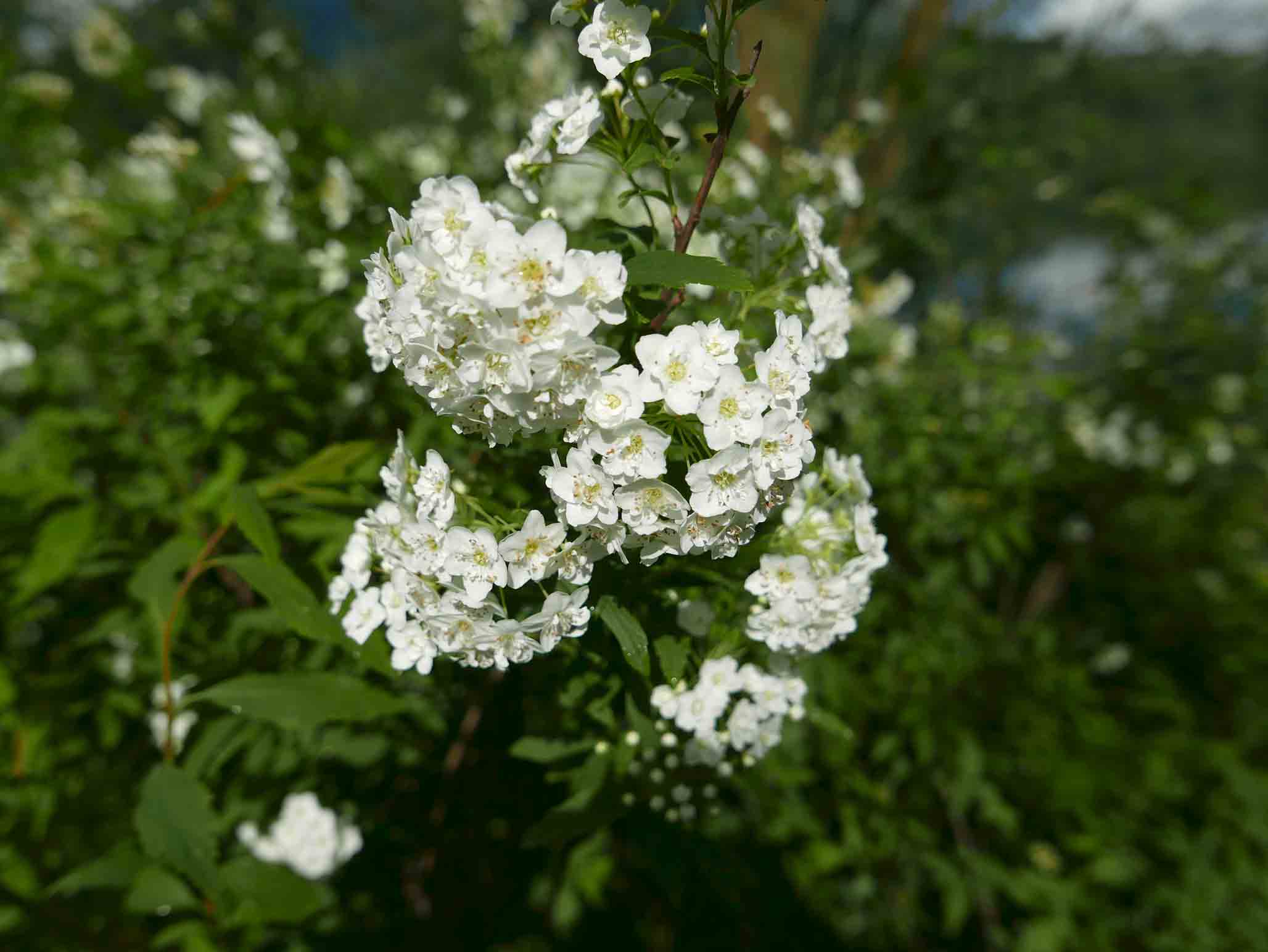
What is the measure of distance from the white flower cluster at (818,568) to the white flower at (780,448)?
0.74 feet

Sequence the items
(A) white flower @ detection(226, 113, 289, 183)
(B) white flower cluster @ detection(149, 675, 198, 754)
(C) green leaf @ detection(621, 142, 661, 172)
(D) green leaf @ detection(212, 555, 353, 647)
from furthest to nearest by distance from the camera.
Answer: (A) white flower @ detection(226, 113, 289, 183) → (B) white flower cluster @ detection(149, 675, 198, 754) → (D) green leaf @ detection(212, 555, 353, 647) → (C) green leaf @ detection(621, 142, 661, 172)

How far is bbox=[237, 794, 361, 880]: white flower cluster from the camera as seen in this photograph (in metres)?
2.00

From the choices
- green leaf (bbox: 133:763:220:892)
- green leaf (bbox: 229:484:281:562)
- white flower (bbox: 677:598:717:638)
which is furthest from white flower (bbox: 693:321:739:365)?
green leaf (bbox: 133:763:220:892)

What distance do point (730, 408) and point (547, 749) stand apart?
81 cm

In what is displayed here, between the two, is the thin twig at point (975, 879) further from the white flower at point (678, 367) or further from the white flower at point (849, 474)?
the white flower at point (678, 367)

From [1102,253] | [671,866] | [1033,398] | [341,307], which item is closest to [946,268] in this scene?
[1033,398]

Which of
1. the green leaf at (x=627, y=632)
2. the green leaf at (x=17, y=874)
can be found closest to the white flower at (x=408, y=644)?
the green leaf at (x=627, y=632)

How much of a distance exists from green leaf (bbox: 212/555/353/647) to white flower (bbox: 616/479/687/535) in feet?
2.22

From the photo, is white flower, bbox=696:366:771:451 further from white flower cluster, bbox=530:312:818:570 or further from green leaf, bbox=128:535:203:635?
green leaf, bbox=128:535:203:635

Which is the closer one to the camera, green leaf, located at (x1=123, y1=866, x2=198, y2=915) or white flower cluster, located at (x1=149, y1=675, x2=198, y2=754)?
green leaf, located at (x1=123, y1=866, x2=198, y2=915)

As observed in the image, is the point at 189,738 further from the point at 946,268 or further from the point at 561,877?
the point at 946,268

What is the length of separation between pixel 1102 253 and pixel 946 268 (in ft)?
8.12

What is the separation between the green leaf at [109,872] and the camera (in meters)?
1.72

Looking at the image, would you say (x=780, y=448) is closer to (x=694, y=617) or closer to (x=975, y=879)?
(x=694, y=617)
